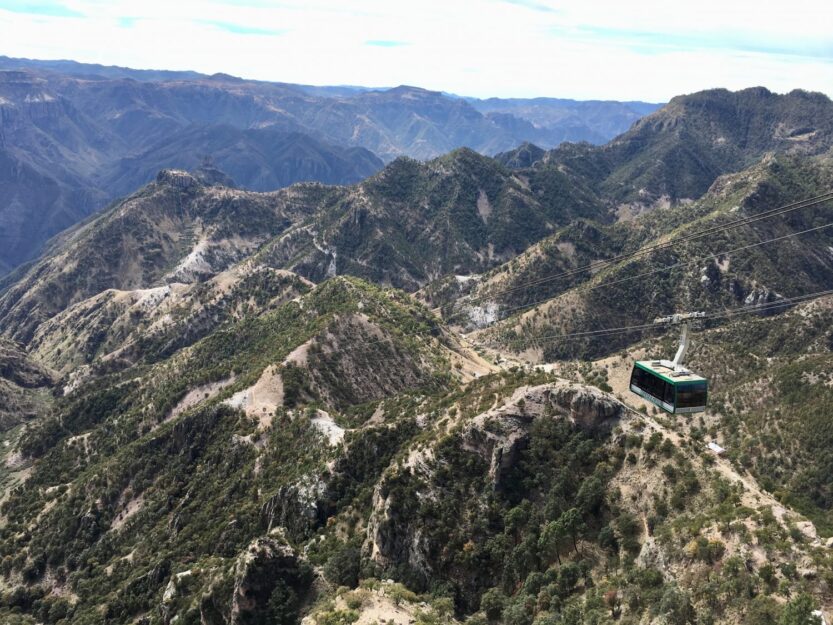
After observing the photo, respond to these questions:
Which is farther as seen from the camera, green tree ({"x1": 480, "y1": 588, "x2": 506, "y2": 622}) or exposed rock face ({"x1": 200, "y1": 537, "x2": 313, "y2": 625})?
exposed rock face ({"x1": 200, "y1": 537, "x2": 313, "y2": 625})

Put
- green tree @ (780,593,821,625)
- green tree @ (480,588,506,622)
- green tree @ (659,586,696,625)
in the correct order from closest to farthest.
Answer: green tree @ (780,593,821,625) → green tree @ (659,586,696,625) → green tree @ (480,588,506,622)

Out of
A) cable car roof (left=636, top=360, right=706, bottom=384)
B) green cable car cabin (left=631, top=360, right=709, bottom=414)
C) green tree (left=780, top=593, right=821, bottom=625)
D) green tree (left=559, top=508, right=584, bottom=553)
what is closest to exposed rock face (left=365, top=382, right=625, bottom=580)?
Result: green tree (left=559, top=508, right=584, bottom=553)

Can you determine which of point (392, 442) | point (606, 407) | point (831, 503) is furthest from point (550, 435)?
point (831, 503)

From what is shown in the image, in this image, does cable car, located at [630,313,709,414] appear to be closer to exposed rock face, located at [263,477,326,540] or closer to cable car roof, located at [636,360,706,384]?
cable car roof, located at [636,360,706,384]

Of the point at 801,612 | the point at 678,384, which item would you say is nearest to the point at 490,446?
the point at 678,384

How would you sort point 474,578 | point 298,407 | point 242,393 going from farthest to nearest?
1. point 242,393
2. point 298,407
3. point 474,578

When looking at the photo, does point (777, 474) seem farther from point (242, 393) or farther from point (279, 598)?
point (242, 393)

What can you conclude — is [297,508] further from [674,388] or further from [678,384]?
[678,384]
